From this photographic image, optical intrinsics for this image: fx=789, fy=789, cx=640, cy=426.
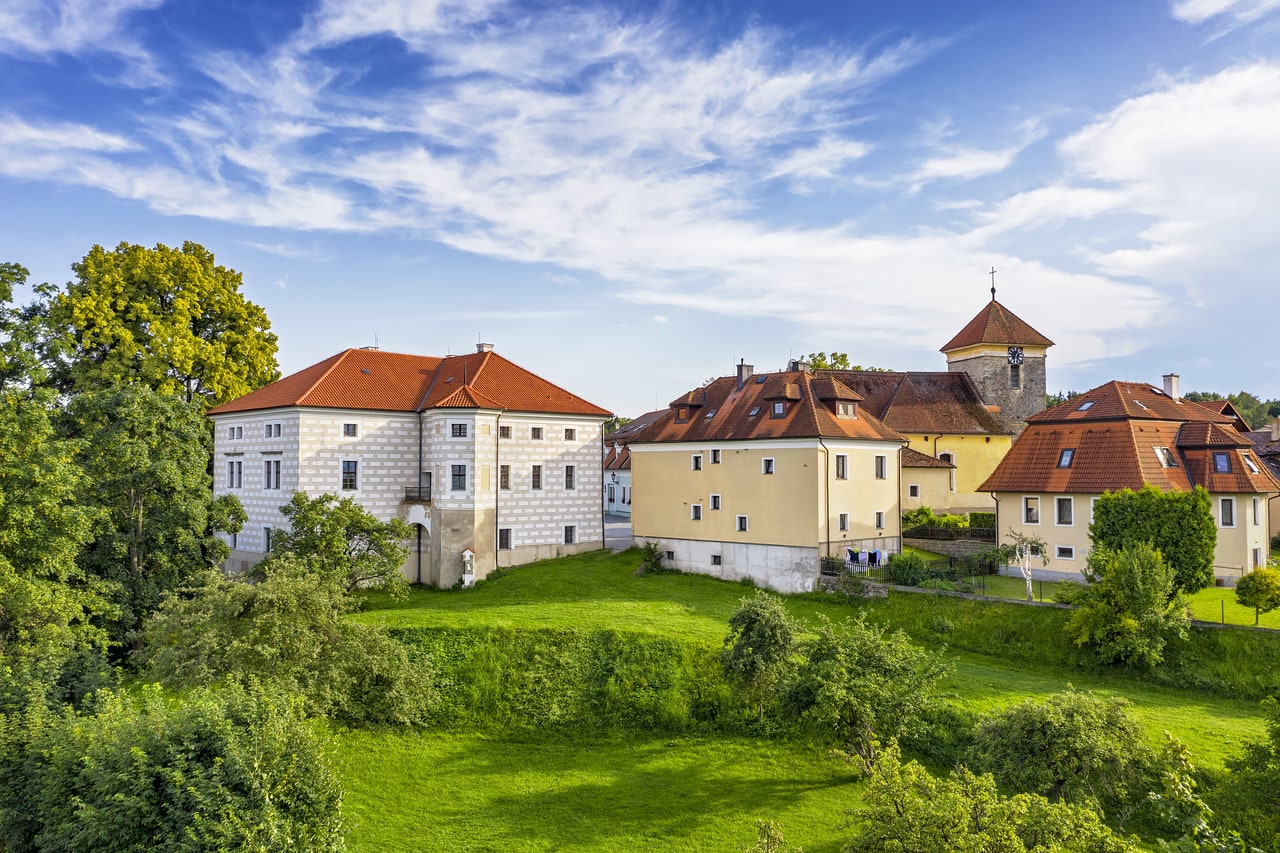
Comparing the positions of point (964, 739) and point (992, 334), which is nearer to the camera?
point (964, 739)

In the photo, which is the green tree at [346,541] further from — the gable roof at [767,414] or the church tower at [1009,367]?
the church tower at [1009,367]

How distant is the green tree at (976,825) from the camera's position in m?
9.84

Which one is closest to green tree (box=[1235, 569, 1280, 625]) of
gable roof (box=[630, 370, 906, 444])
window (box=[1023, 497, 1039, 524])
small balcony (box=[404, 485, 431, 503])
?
window (box=[1023, 497, 1039, 524])

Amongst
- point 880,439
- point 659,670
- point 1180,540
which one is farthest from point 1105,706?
point 880,439

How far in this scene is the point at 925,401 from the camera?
146 feet

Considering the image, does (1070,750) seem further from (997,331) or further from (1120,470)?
(997,331)

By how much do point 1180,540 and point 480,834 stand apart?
24.1m

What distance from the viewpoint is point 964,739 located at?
19.8m

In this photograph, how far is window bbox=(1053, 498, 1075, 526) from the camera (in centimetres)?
3125

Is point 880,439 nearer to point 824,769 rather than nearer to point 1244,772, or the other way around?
point 824,769

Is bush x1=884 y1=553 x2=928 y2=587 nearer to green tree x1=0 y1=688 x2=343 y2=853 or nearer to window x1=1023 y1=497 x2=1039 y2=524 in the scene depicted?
window x1=1023 y1=497 x2=1039 y2=524

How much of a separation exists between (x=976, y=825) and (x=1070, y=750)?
18.3 ft

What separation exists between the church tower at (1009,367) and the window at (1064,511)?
15039 mm

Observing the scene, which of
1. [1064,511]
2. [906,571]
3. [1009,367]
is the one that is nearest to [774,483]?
[906,571]
